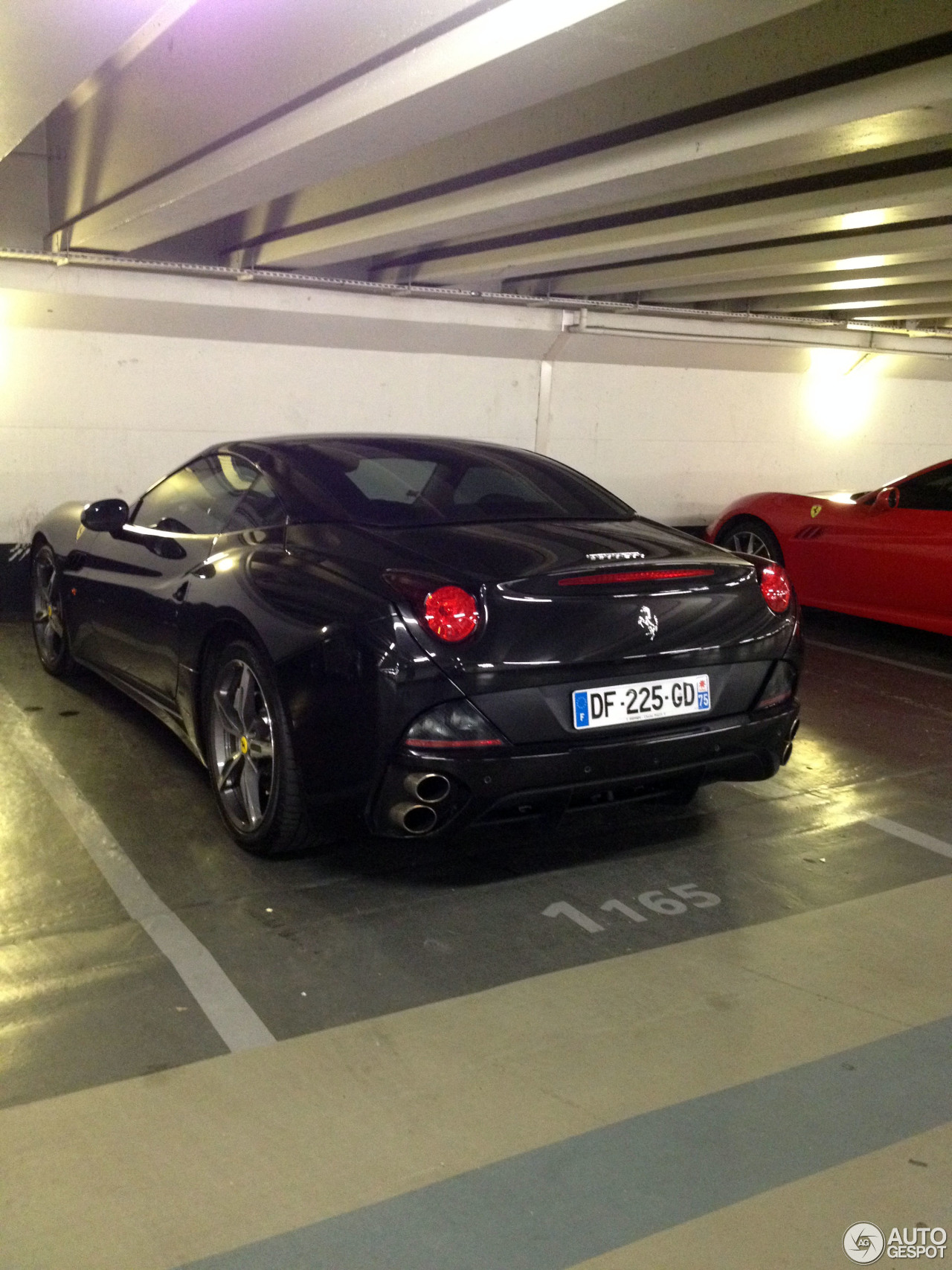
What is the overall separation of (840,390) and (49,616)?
8.98 meters

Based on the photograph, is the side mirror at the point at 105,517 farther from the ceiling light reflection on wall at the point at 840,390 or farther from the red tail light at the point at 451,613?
the ceiling light reflection on wall at the point at 840,390

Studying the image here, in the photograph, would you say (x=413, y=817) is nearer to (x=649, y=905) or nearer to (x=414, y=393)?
(x=649, y=905)

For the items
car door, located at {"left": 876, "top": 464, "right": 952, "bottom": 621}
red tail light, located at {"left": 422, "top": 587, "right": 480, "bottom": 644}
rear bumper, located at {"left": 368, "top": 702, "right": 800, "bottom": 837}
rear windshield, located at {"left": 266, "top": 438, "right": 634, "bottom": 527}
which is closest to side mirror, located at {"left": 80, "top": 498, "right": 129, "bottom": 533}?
rear windshield, located at {"left": 266, "top": 438, "right": 634, "bottom": 527}

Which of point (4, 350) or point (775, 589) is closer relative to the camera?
point (775, 589)

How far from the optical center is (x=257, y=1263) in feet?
6.38

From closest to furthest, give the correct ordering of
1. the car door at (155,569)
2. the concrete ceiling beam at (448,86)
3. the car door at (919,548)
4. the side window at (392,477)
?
the concrete ceiling beam at (448,86), the side window at (392,477), the car door at (155,569), the car door at (919,548)

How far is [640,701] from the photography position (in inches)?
132

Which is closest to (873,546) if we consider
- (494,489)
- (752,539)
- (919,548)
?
(919,548)

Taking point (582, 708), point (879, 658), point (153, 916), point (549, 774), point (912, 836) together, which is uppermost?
point (582, 708)

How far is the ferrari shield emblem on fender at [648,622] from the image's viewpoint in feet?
11.0

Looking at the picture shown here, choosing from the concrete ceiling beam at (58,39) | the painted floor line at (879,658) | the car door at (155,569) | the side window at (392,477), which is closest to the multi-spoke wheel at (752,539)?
the painted floor line at (879,658)

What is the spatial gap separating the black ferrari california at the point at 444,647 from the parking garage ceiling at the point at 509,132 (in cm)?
129

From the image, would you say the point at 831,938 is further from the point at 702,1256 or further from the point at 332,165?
the point at 332,165

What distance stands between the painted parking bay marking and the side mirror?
261cm
